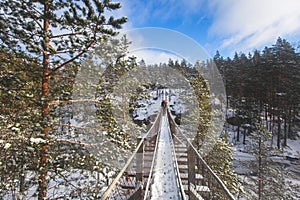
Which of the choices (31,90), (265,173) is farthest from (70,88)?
(265,173)

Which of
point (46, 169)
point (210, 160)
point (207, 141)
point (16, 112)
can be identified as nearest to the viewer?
point (16, 112)

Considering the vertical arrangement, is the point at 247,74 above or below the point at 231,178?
above

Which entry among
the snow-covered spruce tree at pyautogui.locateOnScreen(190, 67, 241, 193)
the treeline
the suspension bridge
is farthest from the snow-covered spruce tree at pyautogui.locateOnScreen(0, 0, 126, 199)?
the treeline

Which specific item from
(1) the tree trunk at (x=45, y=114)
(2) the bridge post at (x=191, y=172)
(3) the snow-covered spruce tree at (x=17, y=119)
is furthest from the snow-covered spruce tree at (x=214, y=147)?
(3) the snow-covered spruce tree at (x=17, y=119)

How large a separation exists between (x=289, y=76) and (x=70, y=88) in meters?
25.1

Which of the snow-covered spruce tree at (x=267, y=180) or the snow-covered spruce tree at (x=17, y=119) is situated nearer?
the snow-covered spruce tree at (x=17, y=119)

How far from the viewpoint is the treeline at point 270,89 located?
20219 mm

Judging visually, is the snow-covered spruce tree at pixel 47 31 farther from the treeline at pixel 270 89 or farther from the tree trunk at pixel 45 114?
the treeline at pixel 270 89

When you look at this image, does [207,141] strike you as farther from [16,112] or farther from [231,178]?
[16,112]

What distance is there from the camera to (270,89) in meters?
21.6

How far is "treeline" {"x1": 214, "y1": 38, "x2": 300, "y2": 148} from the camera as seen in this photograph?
66.3 feet

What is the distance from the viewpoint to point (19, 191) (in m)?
2.79

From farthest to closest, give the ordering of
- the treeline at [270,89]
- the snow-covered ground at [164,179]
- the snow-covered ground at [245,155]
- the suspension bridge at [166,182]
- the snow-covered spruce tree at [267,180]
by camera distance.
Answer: the treeline at [270,89] → the snow-covered ground at [245,155] → the snow-covered spruce tree at [267,180] → the snow-covered ground at [164,179] → the suspension bridge at [166,182]

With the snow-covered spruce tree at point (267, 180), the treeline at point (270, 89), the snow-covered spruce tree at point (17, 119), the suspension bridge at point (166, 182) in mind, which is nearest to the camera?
the snow-covered spruce tree at point (17, 119)
